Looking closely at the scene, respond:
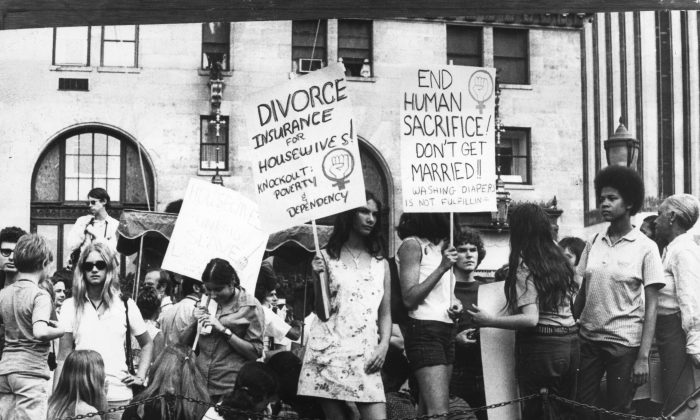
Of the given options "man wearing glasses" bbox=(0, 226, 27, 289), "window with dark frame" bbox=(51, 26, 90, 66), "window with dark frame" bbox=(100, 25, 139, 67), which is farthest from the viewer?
"window with dark frame" bbox=(100, 25, 139, 67)

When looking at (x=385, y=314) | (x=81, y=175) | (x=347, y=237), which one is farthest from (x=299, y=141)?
(x=81, y=175)

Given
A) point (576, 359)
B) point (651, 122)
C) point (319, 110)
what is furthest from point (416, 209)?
point (651, 122)

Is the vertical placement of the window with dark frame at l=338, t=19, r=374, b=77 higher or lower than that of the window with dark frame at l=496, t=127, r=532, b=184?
higher

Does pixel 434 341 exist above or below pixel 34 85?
below

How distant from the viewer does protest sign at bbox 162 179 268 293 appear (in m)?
10.2

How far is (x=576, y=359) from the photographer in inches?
300

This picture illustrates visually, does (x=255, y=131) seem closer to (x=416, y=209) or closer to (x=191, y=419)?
(x=416, y=209)

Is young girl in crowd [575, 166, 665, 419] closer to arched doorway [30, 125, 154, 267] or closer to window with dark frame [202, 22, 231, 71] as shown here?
arched doorway [30, 125, 154, 267]

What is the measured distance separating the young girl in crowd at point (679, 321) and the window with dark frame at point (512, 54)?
23.0 meters

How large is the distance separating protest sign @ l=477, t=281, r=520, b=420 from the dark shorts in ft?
1.53

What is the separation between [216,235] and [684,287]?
15.1ft

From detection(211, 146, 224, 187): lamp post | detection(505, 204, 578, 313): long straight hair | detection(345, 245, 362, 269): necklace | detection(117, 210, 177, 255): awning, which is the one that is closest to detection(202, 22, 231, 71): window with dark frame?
detection(211, 146, 224, 187): lamp post

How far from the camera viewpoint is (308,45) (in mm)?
29594

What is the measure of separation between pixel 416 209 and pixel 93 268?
249cm
